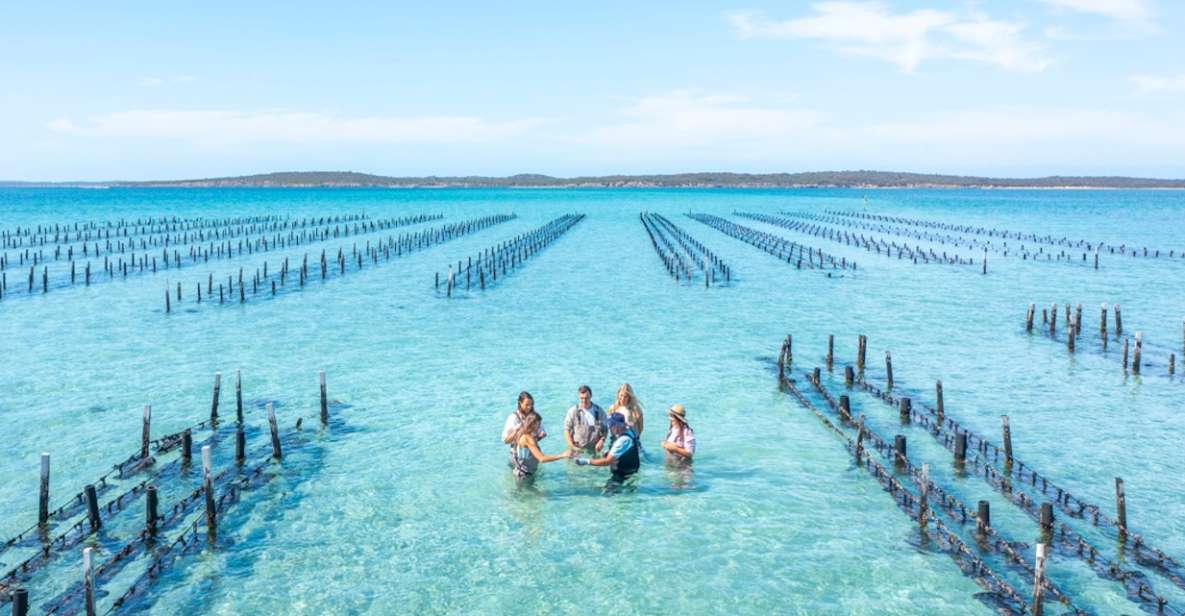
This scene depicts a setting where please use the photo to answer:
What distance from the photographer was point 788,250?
78.8m

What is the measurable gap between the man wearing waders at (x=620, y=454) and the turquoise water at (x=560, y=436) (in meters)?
0.59

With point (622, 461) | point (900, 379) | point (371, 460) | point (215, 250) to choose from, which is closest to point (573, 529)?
point (622, 461)

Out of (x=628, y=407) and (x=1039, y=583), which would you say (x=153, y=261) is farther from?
(x=1039, y=583)

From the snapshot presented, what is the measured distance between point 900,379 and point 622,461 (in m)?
14.7

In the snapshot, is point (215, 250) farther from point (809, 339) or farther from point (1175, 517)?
point (1175, 517)

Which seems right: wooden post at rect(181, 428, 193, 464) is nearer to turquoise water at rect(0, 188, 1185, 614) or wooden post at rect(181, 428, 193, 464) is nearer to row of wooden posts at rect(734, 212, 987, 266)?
turquoise water at rect(0, 188, 1185, 614)

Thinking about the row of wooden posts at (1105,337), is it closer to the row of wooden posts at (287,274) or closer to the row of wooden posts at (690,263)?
the row of wooden posts at (690,263)

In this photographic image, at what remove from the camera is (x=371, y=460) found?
2044cm

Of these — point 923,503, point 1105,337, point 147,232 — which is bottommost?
point 923,503

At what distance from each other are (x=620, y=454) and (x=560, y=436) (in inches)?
184

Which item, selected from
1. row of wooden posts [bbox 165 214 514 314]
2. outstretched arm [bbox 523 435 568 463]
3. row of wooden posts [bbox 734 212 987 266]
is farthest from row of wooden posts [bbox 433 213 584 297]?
outstretched arm [bbox 523 435 568 463]

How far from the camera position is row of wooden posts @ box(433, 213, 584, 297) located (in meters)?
53.5

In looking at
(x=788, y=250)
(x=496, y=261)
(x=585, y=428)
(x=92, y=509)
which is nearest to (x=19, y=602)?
(x=92, y=509)

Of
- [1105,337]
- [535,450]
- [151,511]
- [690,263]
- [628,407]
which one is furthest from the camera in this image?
[690,263]
